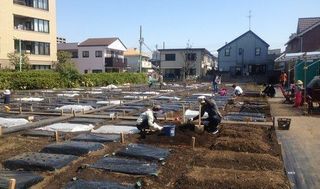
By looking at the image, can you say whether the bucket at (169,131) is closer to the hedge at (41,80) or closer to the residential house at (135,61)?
the hedge at (41,80)

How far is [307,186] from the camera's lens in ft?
18.8

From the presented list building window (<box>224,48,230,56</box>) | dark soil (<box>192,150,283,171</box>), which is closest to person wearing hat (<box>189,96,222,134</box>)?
dark soil (<box>192,150,283,171</box>)

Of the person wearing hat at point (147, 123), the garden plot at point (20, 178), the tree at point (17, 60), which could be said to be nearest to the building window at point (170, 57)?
the tree at point (17, 60)

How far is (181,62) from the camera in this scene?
5856cm

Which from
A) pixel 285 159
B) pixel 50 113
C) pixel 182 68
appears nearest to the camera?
pixel 285 159

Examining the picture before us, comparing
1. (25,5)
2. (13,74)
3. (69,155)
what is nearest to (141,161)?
(69,155)

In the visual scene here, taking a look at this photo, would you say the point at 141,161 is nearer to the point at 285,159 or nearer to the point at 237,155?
the point at 237,155

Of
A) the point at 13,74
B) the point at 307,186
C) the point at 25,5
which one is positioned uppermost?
the point at 25,5

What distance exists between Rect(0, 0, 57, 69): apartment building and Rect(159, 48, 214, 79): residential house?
22.3 meters

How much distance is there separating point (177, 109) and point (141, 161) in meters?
8.62

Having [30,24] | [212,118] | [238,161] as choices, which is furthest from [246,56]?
[238,161]

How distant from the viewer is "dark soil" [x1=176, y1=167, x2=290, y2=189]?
17.9 ft

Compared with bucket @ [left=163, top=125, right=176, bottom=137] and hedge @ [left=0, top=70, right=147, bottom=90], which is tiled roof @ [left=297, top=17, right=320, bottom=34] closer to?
hedge @ [left=0, top=70, right=147, bottom=90]

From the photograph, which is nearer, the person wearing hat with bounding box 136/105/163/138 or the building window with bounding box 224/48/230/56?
the person wearing hat with bounding box 136/105/163/138
